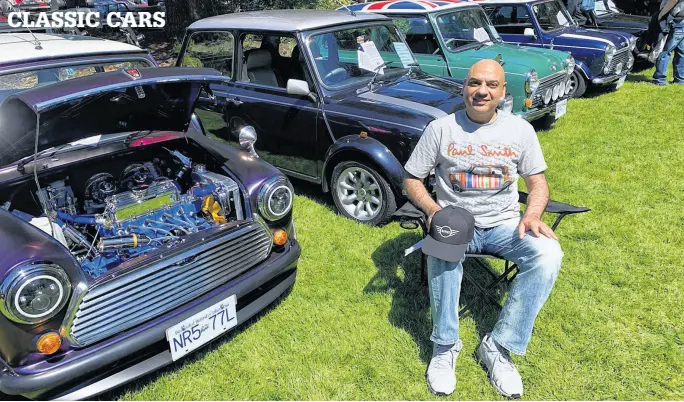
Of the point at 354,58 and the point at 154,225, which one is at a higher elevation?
the point at 354,58

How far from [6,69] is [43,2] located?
50.4 feet

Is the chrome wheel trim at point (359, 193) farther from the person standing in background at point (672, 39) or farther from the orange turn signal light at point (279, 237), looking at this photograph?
the person standing in background at point (672, 39)

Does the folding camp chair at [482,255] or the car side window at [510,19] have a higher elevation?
the car side window at [510,19]

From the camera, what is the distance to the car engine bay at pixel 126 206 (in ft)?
8.77

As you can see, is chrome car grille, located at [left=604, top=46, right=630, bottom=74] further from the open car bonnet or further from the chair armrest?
the open car bonnet

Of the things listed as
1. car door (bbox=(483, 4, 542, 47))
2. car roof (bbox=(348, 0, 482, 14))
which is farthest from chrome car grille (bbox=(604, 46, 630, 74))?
car roof (bbox=(348, 0, 482, 14))

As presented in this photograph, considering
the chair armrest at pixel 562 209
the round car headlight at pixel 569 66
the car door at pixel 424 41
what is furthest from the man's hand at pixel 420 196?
the round car headlight at pixel 569 66

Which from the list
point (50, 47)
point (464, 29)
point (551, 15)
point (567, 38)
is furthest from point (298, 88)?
point (551, 15)

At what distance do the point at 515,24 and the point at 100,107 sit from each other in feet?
23.4

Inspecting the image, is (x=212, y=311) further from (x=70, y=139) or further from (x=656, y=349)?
(x=656, y=349)

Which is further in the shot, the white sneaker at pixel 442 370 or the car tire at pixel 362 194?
the car tire at pixel 362 194

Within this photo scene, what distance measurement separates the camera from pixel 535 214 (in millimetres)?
2537

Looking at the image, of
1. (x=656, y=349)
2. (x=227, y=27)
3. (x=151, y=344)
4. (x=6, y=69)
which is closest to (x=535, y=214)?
(x=656, y=349)

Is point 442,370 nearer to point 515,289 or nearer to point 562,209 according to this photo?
point 515,289
